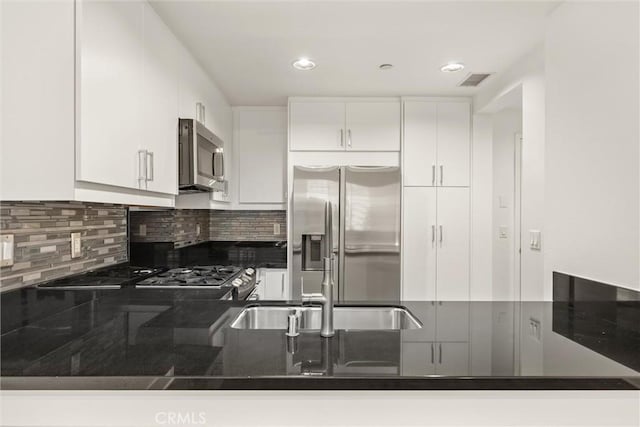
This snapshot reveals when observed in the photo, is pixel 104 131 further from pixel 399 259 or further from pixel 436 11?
pixel 399 259

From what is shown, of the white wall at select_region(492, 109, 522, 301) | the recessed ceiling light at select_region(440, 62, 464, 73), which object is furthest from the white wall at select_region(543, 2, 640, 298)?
the white wall at select_region(492, 109, 522, 301)

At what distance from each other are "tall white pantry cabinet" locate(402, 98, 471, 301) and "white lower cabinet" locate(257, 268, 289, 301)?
1.14 m

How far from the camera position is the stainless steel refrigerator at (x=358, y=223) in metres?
3.12

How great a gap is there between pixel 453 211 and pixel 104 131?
→ 276cm

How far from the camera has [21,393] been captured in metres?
0.98

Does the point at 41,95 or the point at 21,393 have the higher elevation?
the point at 41,95

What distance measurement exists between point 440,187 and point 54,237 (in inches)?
109

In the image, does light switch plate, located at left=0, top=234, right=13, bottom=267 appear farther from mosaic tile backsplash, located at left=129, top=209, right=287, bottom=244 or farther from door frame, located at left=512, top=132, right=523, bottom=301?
door frame, located at left=512, top=132, right=523, bottom=301

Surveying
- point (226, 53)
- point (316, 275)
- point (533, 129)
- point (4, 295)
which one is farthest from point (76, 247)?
point (533, 129)

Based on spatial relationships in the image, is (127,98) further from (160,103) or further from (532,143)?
(532,143)

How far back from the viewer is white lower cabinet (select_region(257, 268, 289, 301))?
3.41 meters

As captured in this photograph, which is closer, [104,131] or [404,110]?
[104,131]

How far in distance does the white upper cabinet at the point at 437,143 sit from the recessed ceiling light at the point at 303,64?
1067mm

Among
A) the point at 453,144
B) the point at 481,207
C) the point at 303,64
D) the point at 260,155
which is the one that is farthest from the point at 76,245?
the point at 481,207
